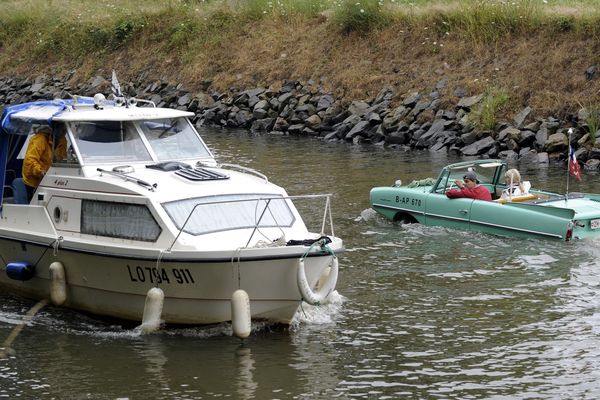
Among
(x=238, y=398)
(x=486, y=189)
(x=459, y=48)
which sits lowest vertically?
(x=238, y=398)

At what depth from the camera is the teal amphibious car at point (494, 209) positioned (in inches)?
691

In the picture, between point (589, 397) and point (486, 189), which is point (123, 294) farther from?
point (486, 189)

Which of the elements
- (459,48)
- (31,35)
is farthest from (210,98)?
(31,35)

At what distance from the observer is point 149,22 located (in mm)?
43844

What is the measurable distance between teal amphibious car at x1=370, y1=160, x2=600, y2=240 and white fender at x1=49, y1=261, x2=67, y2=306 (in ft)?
23.8

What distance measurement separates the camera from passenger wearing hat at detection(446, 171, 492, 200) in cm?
1903

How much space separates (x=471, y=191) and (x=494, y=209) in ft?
2.46

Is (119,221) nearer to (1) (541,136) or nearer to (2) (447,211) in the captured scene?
(2) (447,211)

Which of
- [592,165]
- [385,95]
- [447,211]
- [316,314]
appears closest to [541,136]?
[592,165]

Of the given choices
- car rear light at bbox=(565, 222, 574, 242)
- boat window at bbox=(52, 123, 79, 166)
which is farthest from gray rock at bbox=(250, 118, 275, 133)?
boat window at bbox=(52, 123, 79, 166)

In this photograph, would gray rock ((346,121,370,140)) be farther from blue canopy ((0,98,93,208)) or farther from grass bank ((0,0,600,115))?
blue canopy ((0,98,93,208))

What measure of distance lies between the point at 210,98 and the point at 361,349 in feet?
81.8

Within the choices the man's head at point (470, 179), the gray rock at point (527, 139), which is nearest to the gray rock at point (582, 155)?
the gray rock at point (527, 139)

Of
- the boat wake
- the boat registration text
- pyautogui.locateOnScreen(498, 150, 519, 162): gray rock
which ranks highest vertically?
pyautogui.locateOnScreen(498, 150, 519, 162): gray rock
